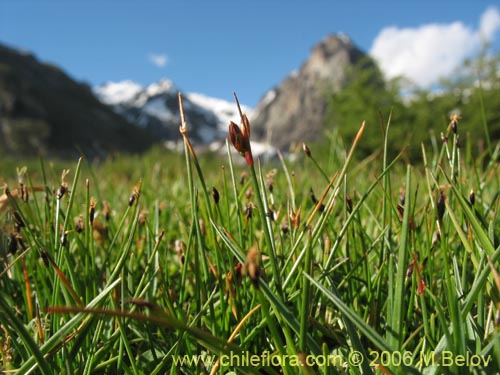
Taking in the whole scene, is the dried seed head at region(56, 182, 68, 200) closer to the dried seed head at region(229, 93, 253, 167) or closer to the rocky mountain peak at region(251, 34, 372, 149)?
the dried seed head at region(229, 93, 253, 167)

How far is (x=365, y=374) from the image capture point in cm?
57

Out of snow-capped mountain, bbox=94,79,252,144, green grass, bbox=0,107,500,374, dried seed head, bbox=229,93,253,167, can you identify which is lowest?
green grass, bbox=0,107,500,374

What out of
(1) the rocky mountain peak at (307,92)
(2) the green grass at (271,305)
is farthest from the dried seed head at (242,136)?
(1) the rocky mountain peak at (307,92)

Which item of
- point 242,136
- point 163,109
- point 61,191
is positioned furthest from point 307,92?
point 242,136

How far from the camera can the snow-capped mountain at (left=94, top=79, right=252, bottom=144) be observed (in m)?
93.6

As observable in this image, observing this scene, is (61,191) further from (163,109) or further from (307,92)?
(163,109)

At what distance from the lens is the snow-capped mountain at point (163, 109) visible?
93.6 metres

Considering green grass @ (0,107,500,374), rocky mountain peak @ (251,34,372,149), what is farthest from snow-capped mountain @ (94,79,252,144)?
green grass @ (0,107,500,374)

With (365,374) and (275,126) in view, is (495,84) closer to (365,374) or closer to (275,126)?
(365,374)

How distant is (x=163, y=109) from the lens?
10262 centimetres

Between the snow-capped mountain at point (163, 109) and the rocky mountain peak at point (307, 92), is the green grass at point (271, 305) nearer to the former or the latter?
the rocky mountain peak at point (307, 92)

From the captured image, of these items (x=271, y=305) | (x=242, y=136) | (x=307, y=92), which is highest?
(x=307, y=92)

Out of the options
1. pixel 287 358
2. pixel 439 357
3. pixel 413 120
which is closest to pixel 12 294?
pixel 287 358

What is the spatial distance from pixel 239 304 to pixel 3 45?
68.4 m
